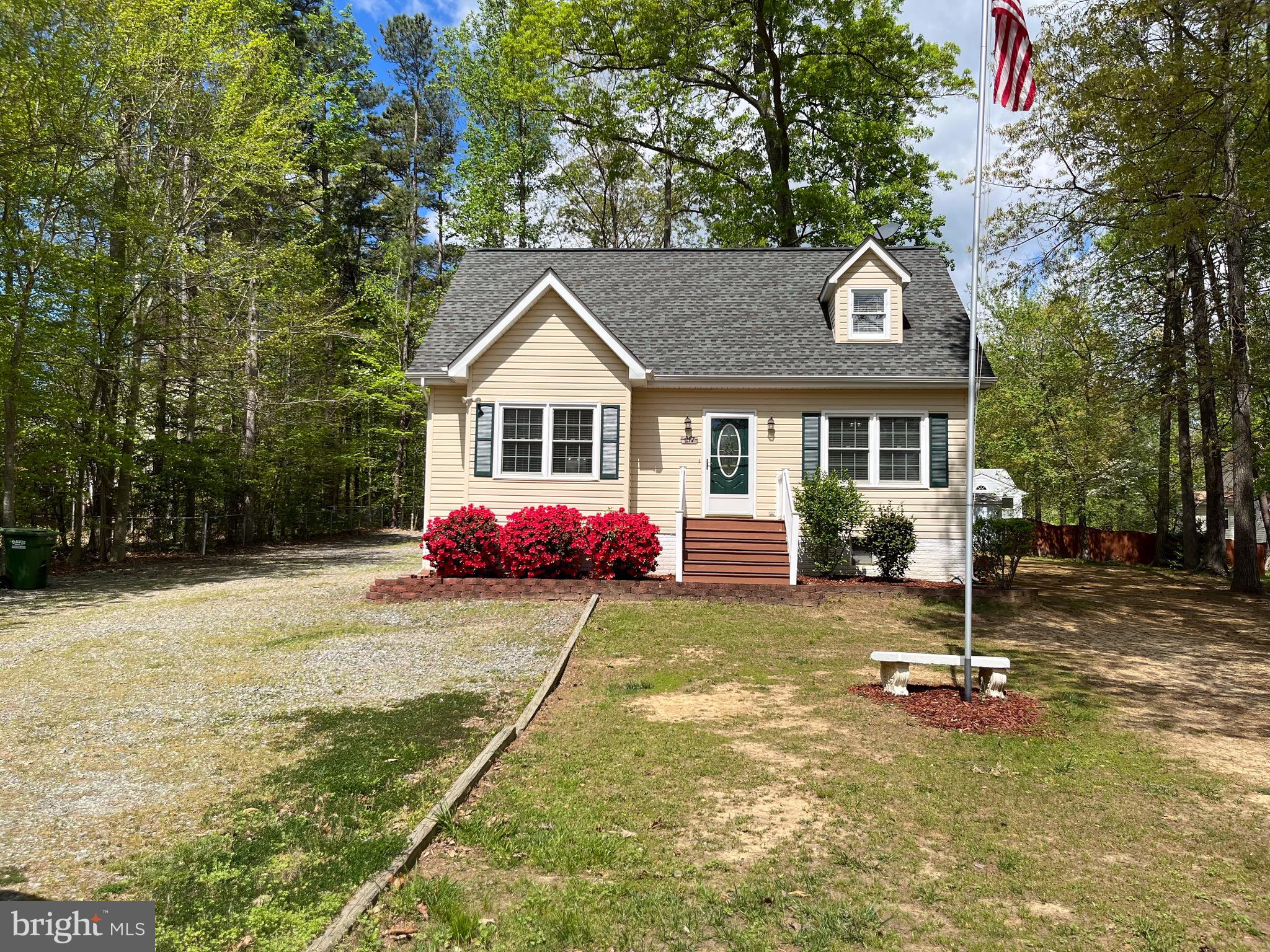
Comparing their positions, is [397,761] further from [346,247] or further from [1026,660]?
[346,247]

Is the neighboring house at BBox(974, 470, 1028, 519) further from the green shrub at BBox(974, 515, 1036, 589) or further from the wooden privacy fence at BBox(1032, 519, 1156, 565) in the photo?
the green shrub at BBox(974, 515, 1036, 589)

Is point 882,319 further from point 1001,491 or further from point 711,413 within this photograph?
point 1001,491

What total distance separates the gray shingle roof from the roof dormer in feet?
0.94

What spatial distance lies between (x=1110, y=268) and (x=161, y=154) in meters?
23.8

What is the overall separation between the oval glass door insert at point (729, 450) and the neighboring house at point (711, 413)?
29 mm

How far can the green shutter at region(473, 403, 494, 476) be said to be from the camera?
1396 cm

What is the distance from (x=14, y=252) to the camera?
45.0 ft

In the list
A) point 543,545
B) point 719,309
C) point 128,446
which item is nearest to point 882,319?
point 719,309

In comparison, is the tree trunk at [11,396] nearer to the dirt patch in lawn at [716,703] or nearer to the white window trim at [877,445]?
the dirt patch in lawn at [716,703]

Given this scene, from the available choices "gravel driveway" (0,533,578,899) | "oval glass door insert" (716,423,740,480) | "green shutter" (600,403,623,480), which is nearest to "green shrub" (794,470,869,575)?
"oval glass door insert" (716,423,740,480)

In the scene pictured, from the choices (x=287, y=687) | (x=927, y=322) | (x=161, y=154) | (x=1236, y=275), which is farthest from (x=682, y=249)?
(x=287, y=687)

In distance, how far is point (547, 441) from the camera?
14.0 meters

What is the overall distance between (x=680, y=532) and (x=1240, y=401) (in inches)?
455

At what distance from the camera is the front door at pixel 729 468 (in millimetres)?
14781
